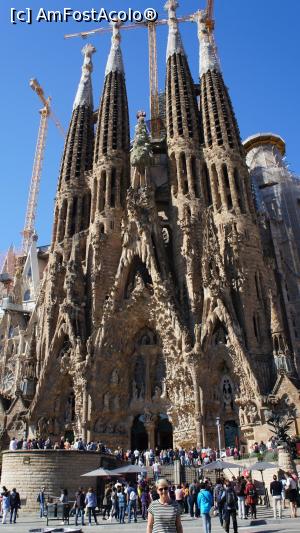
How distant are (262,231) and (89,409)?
1793cm

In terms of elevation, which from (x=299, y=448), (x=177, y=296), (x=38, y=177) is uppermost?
(x=38, y=177)

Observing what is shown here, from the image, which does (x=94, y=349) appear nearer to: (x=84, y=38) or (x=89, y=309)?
(x=89, y=309)

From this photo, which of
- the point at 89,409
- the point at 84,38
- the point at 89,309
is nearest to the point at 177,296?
the point at 89,309

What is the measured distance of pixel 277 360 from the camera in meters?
24.8

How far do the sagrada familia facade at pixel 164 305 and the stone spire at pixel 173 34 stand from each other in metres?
6.15

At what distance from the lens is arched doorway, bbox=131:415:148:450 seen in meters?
28.6

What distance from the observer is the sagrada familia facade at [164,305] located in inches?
1008

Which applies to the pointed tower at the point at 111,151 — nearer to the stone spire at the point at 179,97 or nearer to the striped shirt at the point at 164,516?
the stone spire at the point at 179,97

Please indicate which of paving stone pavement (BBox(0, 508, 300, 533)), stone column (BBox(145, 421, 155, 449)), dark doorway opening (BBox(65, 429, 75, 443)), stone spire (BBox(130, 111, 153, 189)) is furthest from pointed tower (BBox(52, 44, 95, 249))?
paving stone pavement (BBox(0, 508, 300, 533))

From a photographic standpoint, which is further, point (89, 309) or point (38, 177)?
point (38, 177)

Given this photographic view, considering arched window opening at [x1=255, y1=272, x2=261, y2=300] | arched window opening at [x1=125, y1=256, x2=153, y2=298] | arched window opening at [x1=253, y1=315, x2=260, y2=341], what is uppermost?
arched window opening at [x1=125, y1=256, x2=153, y2=298]

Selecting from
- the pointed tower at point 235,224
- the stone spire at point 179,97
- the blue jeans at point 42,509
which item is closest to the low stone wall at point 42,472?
the blue jeans at point 42,509

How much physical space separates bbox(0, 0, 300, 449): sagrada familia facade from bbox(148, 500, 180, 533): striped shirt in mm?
19668

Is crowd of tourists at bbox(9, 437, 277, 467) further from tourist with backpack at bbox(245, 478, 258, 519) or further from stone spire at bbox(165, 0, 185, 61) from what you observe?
stone spire at bbox(165, 0, 185, 61)
